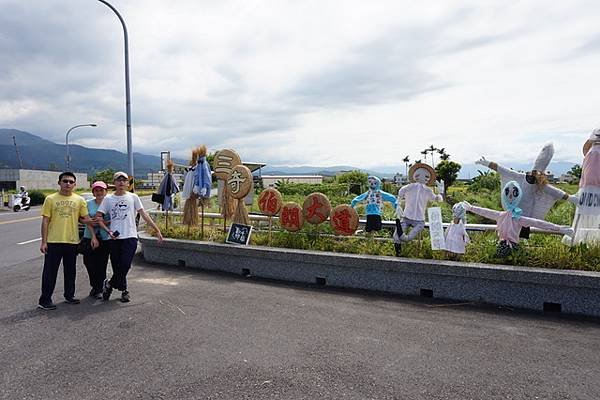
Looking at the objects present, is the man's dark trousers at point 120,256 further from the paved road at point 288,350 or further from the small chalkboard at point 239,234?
the small chalkboard at point 239,234

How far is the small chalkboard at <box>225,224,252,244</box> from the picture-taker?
738 cm

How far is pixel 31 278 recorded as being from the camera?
685 centimetres

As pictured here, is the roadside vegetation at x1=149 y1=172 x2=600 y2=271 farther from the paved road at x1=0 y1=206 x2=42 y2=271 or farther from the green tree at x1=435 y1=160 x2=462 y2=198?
the green tree at x1=435 y1=160 x2=462 y2=198

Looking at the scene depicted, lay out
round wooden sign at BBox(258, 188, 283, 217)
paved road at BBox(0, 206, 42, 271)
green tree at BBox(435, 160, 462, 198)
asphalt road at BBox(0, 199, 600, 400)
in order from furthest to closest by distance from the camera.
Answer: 1. green tree at BBox(435, 160, 462, 198)
2. paved road at BBox(0, 206, 42, 271)
3. round wooden sign at BBox(258, 188, 283, 217)
4. asphalt road at BBox(0, 199, 600, 400)

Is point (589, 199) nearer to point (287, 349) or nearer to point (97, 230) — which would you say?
point (287, 349)

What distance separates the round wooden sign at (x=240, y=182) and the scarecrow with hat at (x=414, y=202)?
9.56ft

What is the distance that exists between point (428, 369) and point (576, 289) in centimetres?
269

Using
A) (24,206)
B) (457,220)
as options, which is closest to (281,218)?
(457,220)

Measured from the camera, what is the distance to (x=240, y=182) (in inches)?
310

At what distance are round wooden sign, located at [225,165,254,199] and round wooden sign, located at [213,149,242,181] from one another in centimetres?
38

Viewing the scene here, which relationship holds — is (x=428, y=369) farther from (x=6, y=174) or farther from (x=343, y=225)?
(x=6, y=174)

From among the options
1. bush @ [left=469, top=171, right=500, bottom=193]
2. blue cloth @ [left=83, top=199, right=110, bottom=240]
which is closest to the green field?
blue cloth @ [left=83, top=199, right=110, bottom=240]

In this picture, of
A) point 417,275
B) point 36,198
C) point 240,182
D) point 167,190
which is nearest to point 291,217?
point 240,182

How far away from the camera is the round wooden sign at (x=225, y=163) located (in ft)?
27.5
